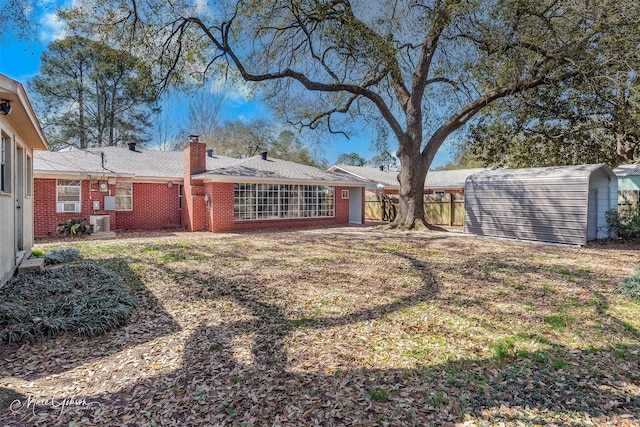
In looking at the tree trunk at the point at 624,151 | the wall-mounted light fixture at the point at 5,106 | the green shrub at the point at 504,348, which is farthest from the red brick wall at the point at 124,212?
the tree trunk at the point at 624,151

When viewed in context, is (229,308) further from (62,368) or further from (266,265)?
(266,265)

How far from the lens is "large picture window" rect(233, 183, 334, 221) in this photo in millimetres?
15359

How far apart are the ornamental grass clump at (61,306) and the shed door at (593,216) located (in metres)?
13.3

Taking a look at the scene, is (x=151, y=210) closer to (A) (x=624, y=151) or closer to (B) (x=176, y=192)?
(B) (x=176, y=192)

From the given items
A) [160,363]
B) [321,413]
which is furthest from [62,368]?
[321,413]

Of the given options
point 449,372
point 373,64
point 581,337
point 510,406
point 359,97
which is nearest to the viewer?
point 510,406

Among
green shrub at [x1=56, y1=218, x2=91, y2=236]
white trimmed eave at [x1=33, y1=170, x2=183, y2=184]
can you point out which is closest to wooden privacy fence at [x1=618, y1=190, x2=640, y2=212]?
white trimmed eave at [x1=33, y1=170, x2=183, y2=184]

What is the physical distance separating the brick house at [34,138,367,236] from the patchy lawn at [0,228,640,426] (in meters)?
8.32

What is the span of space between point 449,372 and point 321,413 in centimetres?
134

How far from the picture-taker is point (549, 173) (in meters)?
11.3

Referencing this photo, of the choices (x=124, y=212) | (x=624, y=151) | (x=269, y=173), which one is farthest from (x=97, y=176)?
(x=624, y=151)

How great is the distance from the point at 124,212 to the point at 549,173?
52.0 ft

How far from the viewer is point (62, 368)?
3479 mm

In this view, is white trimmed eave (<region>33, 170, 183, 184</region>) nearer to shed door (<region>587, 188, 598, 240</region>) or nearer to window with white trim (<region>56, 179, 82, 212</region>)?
window with white trim (<region>56, 179, 82, 212</region>)
